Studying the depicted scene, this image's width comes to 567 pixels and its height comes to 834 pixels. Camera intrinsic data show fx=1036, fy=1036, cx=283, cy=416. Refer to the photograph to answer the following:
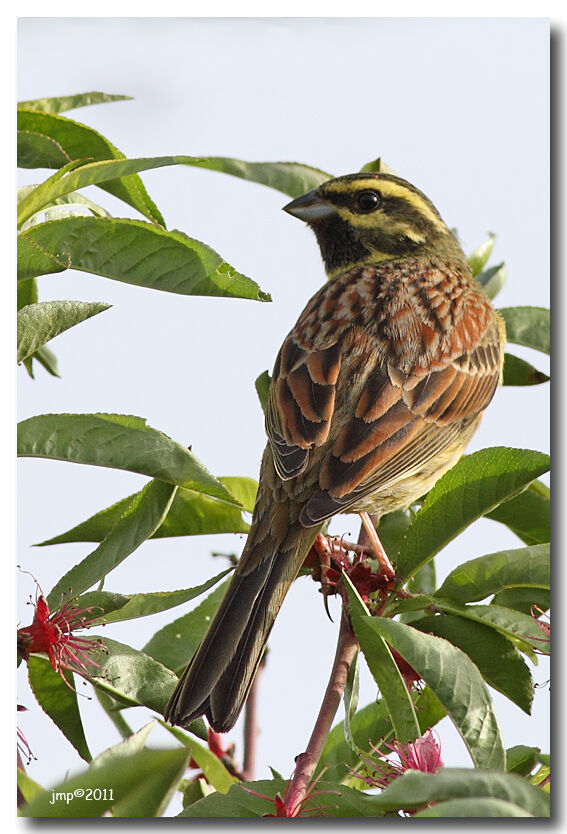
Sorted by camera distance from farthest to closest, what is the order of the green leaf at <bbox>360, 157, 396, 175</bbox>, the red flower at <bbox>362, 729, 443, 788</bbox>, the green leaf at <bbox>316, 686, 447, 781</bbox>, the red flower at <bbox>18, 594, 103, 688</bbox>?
the green leaf at <bbox>360, 157, 396, 175</bbox> → the green leaf at <bbox>316, 686, 447, 781</bbox> → the red flower at <bbox>18, 594, 103, 688</bbox> → the red flower at <bbox>362, 729, 443, 788</bbox>

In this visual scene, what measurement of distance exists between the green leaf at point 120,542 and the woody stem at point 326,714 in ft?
1.71

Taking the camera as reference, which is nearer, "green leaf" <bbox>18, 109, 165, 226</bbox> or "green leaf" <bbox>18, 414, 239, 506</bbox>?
"green leaf" <bbox>18, 414, 239, 506</bbox>

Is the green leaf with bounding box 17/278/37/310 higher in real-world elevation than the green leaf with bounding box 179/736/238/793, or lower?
higher

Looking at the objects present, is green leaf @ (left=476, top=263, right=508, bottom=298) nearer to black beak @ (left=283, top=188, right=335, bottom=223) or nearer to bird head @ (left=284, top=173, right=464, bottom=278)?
bird head @ (left=284, top=173, right=464, bottom=278)

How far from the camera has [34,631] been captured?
2.28 metres

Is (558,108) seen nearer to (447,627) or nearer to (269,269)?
(269,269)

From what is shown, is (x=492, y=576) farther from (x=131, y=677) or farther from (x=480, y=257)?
(x=480, y=257)

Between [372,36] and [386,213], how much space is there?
680 mm

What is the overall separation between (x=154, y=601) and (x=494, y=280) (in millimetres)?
1580

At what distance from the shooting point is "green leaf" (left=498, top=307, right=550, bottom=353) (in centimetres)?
297

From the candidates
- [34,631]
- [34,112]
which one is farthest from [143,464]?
[34,112]

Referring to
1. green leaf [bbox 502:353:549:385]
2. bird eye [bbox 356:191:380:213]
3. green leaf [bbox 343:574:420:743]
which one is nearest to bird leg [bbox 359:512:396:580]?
green leaf [bbox 343:574:420:743]

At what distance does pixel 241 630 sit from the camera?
8.00ft

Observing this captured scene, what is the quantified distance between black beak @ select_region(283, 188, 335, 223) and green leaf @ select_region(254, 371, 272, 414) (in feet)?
1.92
